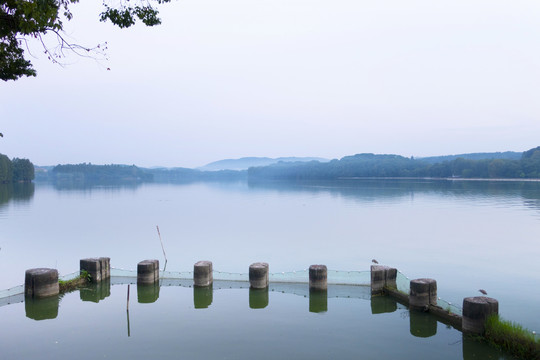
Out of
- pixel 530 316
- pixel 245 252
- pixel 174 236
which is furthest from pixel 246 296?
pixel 174 236

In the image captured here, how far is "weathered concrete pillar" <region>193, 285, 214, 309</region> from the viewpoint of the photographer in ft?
50.4

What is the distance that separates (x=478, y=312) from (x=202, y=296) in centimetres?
918

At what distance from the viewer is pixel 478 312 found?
Answer: 1151cm

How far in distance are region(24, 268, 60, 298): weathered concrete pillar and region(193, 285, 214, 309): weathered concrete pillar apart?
482 centimetres

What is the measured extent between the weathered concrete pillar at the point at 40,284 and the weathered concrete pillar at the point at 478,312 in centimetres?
1316

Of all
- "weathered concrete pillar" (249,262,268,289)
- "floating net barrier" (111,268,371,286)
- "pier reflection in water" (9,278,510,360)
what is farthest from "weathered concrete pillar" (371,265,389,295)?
"weathered concrete pillar" (249,262,268,289)

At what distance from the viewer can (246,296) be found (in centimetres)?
1617

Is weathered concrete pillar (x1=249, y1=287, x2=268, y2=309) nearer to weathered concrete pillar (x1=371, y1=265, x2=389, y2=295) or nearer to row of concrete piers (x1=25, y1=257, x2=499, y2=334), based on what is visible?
row of concrete piers (x1=25, y1=257, x2=499, y2=334)

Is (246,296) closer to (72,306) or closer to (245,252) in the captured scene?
(72,306)

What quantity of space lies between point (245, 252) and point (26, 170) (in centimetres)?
15364

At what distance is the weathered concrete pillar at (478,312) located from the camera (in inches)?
449

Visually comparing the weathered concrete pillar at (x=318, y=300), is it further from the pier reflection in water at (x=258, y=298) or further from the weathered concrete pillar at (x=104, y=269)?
the weathered concrete pillar at (x=104, y=269)

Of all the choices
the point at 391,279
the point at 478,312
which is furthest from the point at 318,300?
the point at 478,312

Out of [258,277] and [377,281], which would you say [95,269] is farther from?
[377,281]
